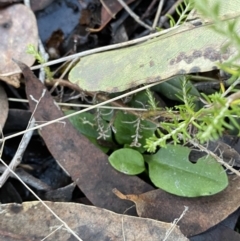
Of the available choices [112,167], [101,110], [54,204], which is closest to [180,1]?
[101,110]

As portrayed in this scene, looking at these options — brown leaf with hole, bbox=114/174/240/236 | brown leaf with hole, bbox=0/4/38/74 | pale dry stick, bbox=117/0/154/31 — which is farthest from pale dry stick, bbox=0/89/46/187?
pale dry stick, bbox=117/0/154/31

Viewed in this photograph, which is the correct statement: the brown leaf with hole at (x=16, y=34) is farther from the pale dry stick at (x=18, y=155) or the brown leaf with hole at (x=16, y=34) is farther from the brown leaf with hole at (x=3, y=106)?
the pale dry stick at (x=18, y=155)

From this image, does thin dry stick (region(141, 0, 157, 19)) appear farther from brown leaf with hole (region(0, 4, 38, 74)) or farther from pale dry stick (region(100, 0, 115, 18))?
brown leaf with hole (region(0, 4, 38, 74))

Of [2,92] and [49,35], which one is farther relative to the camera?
[49,35]

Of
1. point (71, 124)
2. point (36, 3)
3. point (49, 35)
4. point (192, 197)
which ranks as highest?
point (36, 3)

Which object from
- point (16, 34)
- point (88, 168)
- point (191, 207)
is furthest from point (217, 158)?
point (16, 34)

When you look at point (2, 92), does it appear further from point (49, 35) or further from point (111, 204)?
point (111, 204)
